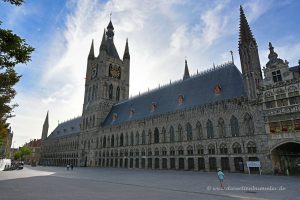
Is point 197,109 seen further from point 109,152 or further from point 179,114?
point 109,152

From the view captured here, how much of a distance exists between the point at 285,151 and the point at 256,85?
1049cm

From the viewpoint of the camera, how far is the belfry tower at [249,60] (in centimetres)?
3284

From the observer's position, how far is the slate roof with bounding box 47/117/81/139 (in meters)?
80.3

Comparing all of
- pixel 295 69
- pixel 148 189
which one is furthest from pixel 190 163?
pixel 148 189

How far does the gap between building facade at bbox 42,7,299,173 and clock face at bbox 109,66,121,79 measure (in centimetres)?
35

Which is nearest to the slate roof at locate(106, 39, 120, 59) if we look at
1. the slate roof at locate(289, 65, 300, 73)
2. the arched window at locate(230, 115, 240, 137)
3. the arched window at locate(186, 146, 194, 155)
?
the arched window at locate(186, 146, 194, 155)

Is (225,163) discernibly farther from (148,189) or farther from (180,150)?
(148,189)

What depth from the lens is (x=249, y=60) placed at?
3500cm

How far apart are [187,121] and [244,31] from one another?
62.0 ft

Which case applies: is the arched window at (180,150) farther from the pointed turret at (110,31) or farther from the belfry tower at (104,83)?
the pointed turret at (110,31)

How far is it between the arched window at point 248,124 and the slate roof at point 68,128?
60.2 m

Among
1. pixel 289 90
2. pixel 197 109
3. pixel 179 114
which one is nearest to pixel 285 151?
pixel 289 90

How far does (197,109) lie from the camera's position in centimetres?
3900

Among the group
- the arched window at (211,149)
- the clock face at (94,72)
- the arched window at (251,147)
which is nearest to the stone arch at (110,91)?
the clock face at (94,72)
